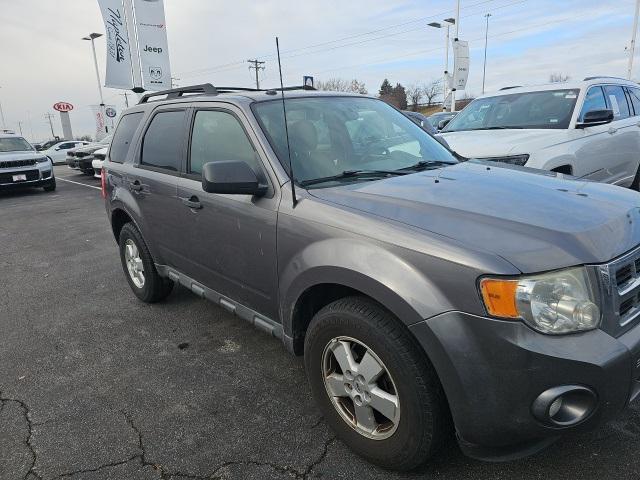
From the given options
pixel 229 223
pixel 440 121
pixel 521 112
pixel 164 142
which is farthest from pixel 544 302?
pixel 440 121

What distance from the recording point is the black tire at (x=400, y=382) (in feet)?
6.42

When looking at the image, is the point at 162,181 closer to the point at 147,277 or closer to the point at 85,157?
the point at 147,277

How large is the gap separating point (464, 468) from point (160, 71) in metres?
12.6

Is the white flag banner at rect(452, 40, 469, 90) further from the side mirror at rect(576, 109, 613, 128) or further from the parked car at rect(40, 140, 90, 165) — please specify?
the parked car at rect(40, 140, 90, 165)

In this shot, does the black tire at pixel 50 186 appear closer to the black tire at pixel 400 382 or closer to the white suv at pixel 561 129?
the white suv at pixel 561 129

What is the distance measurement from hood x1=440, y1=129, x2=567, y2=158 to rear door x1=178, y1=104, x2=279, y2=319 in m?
2.98

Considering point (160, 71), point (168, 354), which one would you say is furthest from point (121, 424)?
point (160, 71)

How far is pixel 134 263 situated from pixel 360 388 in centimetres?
308

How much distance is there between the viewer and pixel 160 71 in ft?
41.0

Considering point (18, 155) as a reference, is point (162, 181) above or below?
below

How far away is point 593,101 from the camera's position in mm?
6113

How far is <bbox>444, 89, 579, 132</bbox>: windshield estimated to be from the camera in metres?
5.89

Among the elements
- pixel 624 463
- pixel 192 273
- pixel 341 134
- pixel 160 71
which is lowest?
pixel 624 463

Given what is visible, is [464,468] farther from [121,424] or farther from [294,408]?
[121,424]
